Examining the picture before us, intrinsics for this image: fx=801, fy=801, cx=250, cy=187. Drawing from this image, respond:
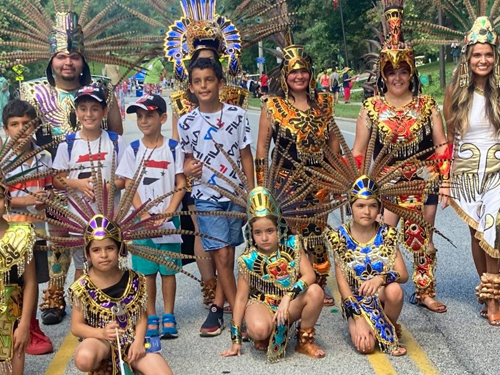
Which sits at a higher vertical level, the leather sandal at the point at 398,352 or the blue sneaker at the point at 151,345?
the blue sneaker at the point at 151,345

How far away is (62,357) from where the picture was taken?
556 centimetres

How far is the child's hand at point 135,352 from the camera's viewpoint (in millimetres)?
4582

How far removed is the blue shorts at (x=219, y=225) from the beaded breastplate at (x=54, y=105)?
133 centimetres

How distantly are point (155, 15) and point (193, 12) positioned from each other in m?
0.63

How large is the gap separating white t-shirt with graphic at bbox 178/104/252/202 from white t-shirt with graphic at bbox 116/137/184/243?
137 millimetres

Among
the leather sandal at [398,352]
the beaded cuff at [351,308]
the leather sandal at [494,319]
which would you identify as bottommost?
the leather sandal at [398,352]

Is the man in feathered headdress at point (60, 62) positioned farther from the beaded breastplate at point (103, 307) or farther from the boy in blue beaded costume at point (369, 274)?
the boy in blue beaded costume at point (369, 274)

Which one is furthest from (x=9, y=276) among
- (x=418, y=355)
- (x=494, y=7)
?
(x=494, y=7)

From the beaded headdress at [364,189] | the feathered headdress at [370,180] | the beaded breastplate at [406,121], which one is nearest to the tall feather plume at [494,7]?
the beaded breastplate at [406,121]

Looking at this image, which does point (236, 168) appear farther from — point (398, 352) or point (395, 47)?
point (395, 47)

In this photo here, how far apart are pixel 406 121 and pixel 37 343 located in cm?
315

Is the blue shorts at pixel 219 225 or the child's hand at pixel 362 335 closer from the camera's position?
the child's hand at pixel 362 335

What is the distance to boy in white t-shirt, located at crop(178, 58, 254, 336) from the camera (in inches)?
230

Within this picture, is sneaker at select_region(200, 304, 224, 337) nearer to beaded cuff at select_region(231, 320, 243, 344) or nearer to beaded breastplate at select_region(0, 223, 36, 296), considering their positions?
→ beaded cuff at select_region(231, 320, 243, 344)
